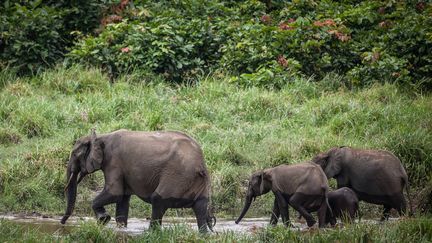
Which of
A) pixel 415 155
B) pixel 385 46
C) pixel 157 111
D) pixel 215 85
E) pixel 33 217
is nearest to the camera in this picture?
pixel 33 217

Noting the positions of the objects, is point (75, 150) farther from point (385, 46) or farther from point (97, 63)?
point (385, 46)

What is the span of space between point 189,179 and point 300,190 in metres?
1.60

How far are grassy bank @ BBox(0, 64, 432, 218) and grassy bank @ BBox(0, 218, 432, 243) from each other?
2854 millimetres

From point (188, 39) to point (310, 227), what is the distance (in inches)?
324

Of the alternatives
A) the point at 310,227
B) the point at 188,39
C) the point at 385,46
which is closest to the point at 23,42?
the point at 188,39

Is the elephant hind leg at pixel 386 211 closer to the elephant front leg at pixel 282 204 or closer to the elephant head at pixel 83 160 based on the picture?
the elephant front leg at pixel 282 204

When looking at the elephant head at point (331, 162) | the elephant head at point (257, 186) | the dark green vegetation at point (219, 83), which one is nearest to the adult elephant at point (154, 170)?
the elephant head at point (257, 186)

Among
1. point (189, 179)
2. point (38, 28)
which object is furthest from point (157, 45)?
point (189, 179)

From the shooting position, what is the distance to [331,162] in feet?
39.8

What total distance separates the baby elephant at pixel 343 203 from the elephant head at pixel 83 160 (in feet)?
9.74

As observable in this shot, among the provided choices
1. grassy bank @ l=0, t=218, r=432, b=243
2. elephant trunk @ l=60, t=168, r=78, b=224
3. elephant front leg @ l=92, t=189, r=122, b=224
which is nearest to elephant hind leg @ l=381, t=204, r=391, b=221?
grassy bank @ l=0, t=218, r=432, b=243

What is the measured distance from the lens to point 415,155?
1340 centimetres

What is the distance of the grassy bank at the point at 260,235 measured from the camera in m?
9.01

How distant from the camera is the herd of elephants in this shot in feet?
33.2
